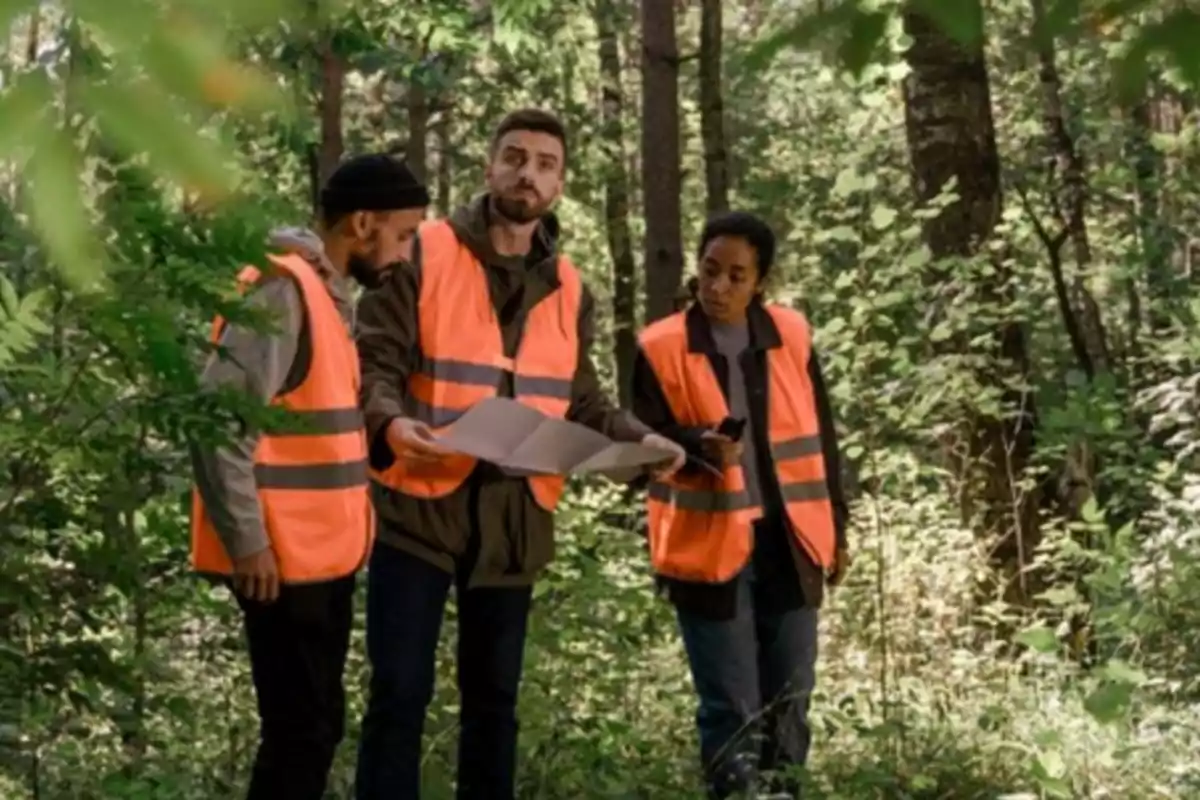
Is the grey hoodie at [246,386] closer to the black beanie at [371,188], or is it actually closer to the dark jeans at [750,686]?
the black beanie at [371,188]

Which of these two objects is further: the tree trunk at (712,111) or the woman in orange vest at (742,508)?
the tree trunk at (712,111)

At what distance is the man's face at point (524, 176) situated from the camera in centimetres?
463

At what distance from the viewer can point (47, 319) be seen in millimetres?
4066

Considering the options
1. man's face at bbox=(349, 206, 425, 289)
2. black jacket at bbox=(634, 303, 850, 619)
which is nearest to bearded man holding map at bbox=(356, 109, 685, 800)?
man's face at bbox=(349, 206, 425, 289)

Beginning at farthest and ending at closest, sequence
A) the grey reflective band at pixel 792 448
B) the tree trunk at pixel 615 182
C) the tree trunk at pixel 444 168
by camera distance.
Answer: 1. the tree trunk at pixel 444 168
2. the tree trunk at pixel 615 182
3. the grey reflective band at pixel 792 448

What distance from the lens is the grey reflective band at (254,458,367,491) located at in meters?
4.07

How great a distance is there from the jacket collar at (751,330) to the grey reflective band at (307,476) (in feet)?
4.52

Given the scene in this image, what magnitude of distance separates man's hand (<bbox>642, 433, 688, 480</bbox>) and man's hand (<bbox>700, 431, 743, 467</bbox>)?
14 centimetres

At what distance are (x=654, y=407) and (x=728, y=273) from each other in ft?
1.53

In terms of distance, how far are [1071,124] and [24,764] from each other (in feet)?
40.3

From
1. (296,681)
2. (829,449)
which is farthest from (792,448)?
(296,681)

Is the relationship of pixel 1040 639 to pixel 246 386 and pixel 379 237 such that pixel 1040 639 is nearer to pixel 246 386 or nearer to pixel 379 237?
pixel 379 237

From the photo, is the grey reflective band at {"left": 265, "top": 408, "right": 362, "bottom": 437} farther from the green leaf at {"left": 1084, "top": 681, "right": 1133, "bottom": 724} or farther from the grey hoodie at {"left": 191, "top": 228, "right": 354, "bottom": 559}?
the green leaf at {"left": 1084, "top": 681, "right": 1133, "bottom": 724}

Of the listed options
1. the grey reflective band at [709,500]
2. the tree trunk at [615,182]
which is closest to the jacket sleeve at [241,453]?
the grey reflective band at [709,500]
